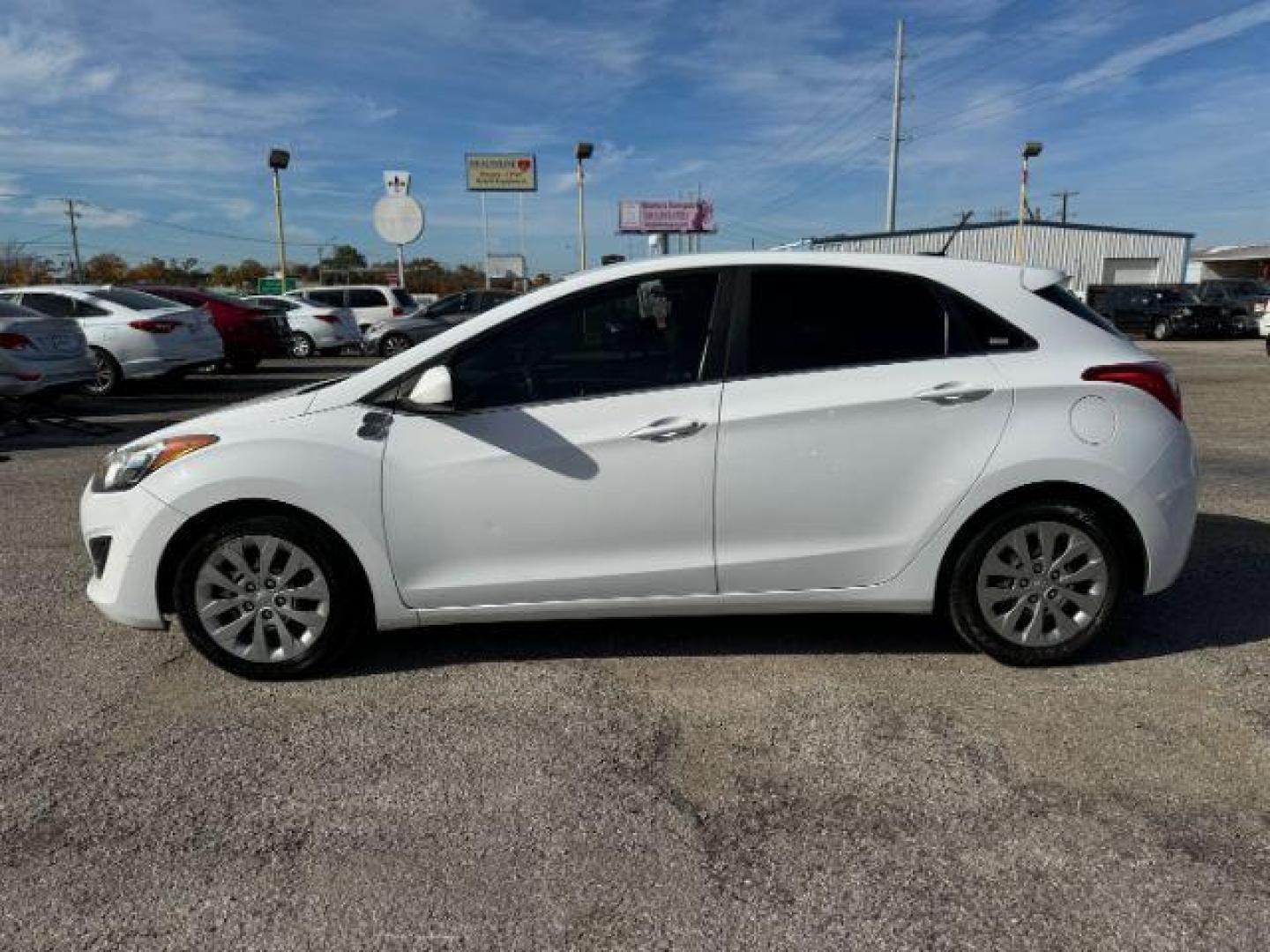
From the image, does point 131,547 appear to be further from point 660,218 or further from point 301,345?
point 660,218

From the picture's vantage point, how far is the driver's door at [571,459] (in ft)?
11.3

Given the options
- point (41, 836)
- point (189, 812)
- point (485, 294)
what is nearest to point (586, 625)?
point (189, 812)

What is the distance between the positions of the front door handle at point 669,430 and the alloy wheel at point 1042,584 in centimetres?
126

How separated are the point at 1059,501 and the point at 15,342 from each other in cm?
1024

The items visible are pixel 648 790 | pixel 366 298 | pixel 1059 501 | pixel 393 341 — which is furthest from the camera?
pixel 366 298

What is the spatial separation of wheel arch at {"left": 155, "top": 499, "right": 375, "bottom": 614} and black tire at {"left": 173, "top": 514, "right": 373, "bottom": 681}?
0.01m

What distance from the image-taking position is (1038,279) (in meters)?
3.71

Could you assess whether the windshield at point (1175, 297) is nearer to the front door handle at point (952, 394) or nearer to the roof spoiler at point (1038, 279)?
the roof spoiler at point (1038, 279)

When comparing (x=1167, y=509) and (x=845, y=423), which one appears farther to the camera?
(x=1167, y=509)

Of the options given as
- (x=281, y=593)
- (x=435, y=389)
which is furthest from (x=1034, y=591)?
(x=281, y=593)

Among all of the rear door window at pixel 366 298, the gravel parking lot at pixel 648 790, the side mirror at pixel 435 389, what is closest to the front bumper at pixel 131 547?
the gravel parking lot at pixel 648 790

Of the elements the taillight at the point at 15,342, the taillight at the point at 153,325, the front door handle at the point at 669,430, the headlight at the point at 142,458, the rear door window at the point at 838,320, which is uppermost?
the rear door window at the point at 838,320

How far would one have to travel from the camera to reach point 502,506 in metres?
Answer: 3.47

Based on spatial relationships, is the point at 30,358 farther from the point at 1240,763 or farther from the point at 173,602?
the point at 1240,763
